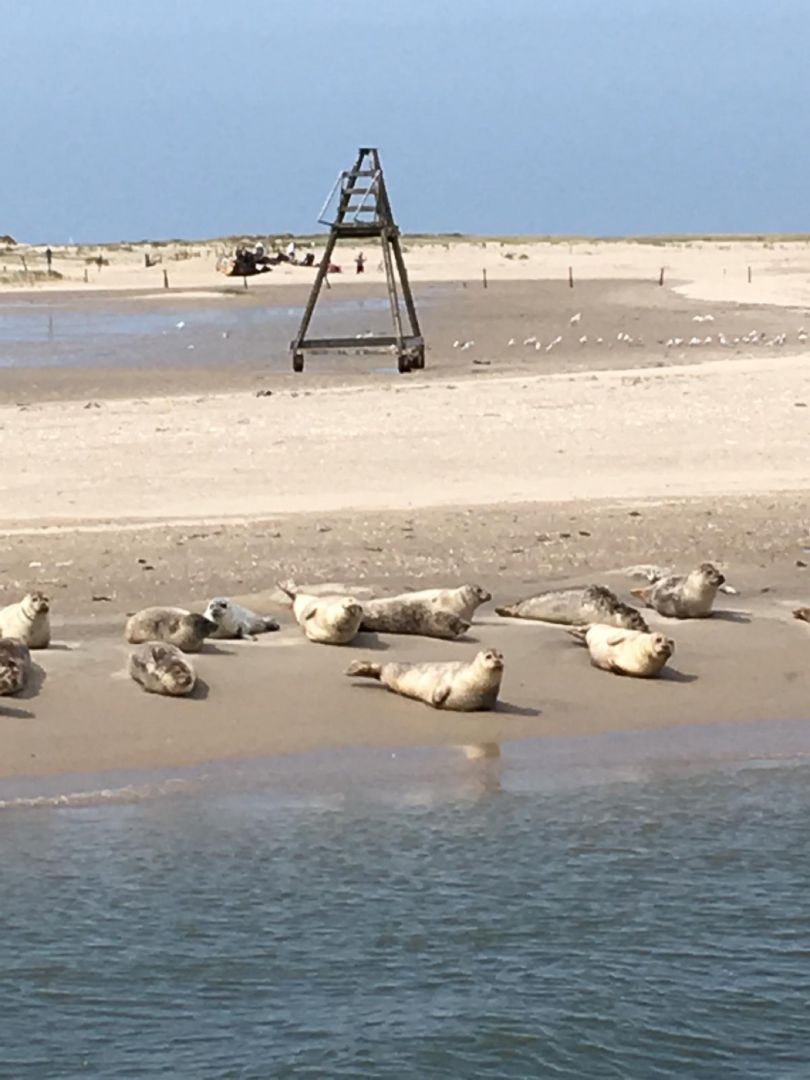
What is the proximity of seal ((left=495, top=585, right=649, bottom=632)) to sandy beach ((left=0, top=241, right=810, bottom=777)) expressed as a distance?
0.36 ft

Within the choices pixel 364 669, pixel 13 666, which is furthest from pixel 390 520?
pixel 13 666

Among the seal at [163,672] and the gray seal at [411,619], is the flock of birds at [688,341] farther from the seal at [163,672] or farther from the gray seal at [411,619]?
the seal at [163,672]

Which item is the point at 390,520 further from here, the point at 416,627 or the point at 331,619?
the point at 331,619

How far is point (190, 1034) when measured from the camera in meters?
6.11

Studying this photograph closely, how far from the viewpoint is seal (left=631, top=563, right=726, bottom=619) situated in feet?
34.1

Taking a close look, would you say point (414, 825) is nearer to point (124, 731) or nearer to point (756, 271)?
point (124, 731)

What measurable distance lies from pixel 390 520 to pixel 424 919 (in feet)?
19.3

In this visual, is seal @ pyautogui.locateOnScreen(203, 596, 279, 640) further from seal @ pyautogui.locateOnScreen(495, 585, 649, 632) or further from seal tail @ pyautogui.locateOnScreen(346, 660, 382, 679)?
seal @ pyautogui.locateOnScreen(495, 585, 649, 632)

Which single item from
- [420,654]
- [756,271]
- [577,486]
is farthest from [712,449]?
[756,271]

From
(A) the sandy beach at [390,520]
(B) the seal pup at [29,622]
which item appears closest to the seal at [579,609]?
(A) the sandy beach at [390,520]

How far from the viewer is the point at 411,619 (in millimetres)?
10141

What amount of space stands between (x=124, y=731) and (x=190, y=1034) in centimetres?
289

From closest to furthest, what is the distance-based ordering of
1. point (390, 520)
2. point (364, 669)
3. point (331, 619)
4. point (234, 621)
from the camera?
point (364, 669)
point (331, 619)
point (234, 621)
point (390, 520)

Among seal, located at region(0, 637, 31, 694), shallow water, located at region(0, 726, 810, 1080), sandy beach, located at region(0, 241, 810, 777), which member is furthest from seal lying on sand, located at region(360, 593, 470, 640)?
seal, located at region(0, 637, 31, 694)
